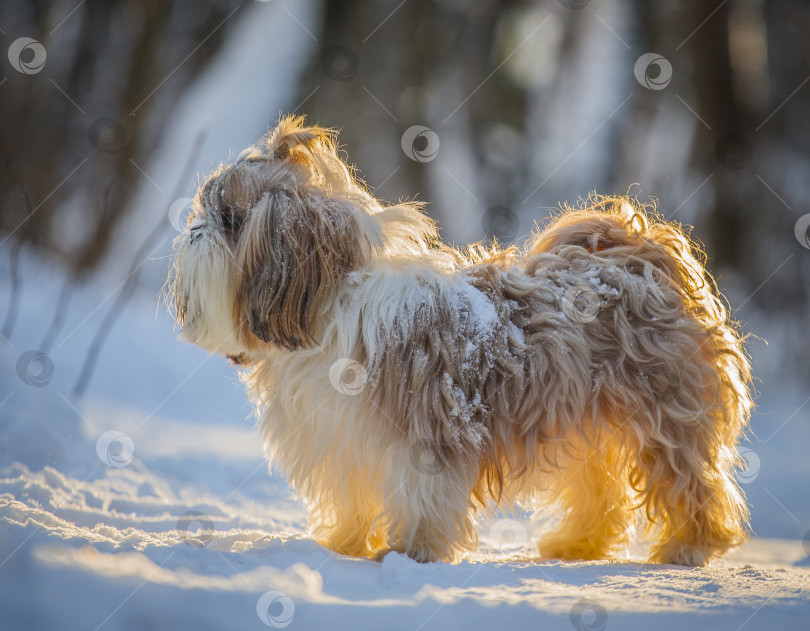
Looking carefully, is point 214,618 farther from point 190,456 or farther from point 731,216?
point 731,216

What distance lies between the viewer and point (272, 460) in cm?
317

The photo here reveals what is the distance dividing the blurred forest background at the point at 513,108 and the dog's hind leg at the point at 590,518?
4221 mm

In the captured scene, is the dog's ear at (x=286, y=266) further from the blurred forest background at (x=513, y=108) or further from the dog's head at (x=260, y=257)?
the blurred forest background at (x=513, y=108)

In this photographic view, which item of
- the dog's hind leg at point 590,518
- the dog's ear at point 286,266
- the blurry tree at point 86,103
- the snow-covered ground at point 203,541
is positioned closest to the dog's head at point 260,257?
the dog's ear at point 286,266

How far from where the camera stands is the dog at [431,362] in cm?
282

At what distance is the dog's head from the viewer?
2.83 meters

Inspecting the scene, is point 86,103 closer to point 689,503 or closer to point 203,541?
point 203,541

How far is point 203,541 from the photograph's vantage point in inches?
113

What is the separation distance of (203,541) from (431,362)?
1.20 meters

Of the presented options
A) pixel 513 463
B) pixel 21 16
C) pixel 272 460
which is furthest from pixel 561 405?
pixel 21 16

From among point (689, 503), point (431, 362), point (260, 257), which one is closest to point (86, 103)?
point (260, 257)

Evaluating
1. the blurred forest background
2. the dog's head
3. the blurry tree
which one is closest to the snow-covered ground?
the blurry tree

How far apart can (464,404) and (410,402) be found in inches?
8.6

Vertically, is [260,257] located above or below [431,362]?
above
